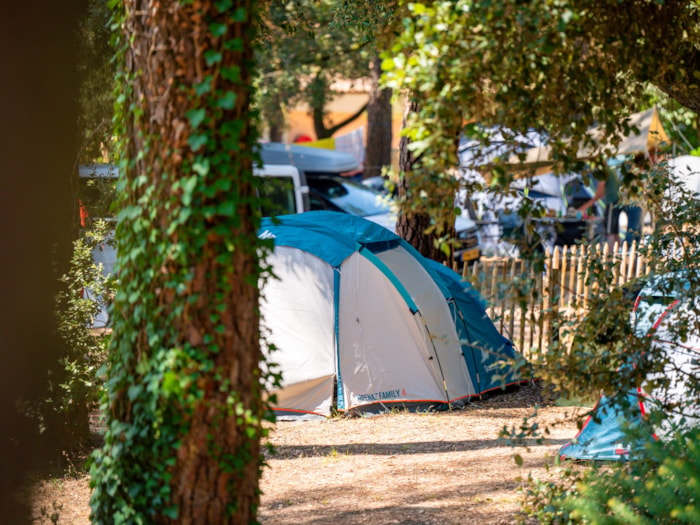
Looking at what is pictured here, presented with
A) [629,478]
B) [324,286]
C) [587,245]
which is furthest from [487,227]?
[629,478]

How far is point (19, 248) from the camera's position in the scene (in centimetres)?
530

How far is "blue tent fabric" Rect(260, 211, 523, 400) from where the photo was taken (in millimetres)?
7559

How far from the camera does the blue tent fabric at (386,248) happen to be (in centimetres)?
756

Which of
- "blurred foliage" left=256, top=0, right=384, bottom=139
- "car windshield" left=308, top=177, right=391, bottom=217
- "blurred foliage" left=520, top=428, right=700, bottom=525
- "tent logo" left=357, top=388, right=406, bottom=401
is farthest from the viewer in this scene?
"blurred foliage" left=256, top=0, right=384, bottom=139

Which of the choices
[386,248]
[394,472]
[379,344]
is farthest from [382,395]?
[394,472]

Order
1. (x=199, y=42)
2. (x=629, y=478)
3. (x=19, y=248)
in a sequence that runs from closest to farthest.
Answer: (x=199, y=42), (x=629, y=478), (x=19, y=248)

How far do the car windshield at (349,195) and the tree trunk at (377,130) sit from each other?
2.43m

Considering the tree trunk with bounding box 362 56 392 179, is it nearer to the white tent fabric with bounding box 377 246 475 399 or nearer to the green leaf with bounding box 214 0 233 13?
the white tent fabric with bounding box 377 246 475 399

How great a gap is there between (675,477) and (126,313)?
2.49m

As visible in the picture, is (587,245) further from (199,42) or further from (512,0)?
(199,42)

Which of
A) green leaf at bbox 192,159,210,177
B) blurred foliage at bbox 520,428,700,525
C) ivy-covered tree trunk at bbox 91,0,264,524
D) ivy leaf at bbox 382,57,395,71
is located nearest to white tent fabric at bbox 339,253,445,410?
blurred foliage at bbox 520,428,700,525

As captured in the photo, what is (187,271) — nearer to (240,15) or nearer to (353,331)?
(240,15)

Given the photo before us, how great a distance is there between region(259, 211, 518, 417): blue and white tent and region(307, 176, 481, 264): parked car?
17.4 feet

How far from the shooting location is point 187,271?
3176 mm
